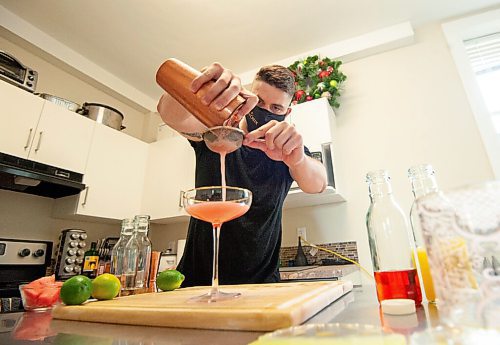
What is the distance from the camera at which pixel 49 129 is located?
208 centimetres

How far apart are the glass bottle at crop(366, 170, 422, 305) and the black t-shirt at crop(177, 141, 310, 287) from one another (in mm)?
655

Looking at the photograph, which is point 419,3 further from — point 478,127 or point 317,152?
point 317,152

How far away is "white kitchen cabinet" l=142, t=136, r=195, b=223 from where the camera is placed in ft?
8.55

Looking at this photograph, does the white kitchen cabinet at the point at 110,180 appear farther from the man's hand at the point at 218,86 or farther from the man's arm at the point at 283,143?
the man's hand at the point at 218,86

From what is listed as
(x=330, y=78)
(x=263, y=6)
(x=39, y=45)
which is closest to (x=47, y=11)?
(x=39, y=45)

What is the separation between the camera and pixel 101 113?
250cm

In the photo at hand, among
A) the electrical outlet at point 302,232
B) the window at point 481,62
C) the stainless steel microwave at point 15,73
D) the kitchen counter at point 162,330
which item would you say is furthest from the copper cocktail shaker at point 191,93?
the window at point 481,62

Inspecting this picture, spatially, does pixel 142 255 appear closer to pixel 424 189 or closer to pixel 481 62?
pixel 424 189

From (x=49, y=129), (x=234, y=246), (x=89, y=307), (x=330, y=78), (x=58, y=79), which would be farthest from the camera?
(x=58, y=79)

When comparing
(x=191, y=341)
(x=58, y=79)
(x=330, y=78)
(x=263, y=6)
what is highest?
(x=263, y=6)

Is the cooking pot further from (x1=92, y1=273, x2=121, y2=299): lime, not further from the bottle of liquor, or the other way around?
(x1=92, y1=273, x2=121, y2=299): lime

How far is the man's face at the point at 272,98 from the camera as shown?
4.37 feet

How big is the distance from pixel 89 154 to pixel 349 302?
2.33m

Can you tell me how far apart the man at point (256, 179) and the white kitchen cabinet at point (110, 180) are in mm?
1340
